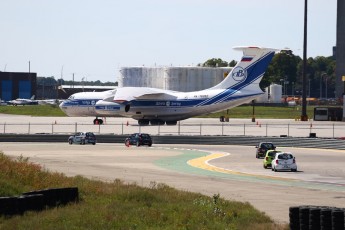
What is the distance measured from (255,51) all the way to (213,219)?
243 ft

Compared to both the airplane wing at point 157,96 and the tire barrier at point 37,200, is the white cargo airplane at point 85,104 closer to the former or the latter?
the airplane wing at point 157,96

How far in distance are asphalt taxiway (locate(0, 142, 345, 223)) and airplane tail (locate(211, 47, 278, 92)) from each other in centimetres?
2735

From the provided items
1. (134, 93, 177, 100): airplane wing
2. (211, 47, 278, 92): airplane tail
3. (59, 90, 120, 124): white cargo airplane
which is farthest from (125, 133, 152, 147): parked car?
(59, 90, 120, 124): white cargo airplane

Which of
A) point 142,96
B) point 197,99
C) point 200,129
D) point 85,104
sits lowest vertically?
point 200,129

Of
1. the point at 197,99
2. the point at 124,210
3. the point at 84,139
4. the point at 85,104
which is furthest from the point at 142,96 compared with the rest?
the point at 124,210

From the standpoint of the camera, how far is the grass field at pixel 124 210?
83.8 feet

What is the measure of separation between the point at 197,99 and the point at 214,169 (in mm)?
48412

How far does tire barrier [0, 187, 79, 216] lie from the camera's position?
26.2 m

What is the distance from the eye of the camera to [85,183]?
115 ft

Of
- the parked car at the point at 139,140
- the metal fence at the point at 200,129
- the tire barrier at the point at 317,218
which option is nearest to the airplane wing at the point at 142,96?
the metal fence at the point at 200,129

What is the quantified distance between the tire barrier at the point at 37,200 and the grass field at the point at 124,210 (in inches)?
13.1

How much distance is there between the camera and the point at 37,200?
1078 inches

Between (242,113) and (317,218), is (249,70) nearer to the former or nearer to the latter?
(242,113)

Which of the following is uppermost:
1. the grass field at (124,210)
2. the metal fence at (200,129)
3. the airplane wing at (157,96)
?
the airplane wing at (157,96)
